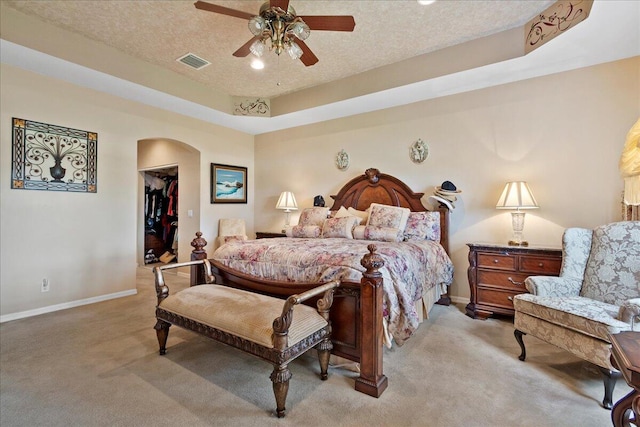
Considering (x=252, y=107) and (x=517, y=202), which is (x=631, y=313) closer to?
(x=517, y=202)

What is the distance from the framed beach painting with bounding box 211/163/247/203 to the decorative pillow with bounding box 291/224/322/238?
2.01m

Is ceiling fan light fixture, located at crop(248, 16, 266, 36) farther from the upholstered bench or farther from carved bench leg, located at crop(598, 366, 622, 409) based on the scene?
carved bench leg, located at crop(598, 366, 622, 409)

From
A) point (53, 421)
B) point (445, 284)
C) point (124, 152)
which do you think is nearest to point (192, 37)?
point (124, 152)

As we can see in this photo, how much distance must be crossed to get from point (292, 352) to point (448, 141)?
3447mm

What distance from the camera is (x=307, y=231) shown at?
4125 millimetres

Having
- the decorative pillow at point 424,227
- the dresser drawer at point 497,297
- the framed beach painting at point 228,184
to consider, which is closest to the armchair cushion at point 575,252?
the dresser drawer at point 497,297

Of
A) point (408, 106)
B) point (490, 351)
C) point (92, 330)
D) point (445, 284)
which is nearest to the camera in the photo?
point (490, 351)

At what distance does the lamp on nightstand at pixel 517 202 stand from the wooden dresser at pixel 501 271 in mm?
287

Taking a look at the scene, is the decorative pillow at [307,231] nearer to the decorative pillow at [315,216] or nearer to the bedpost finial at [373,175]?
the decorative pillow at [315,216]

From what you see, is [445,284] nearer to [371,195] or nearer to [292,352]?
[371,195]

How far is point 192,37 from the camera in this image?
3232 millimetres

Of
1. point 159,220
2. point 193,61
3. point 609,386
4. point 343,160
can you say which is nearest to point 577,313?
point 609,386

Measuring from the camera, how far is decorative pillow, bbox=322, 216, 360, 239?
12.3 ft

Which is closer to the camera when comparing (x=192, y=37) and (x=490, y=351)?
(x=490, y=351)
